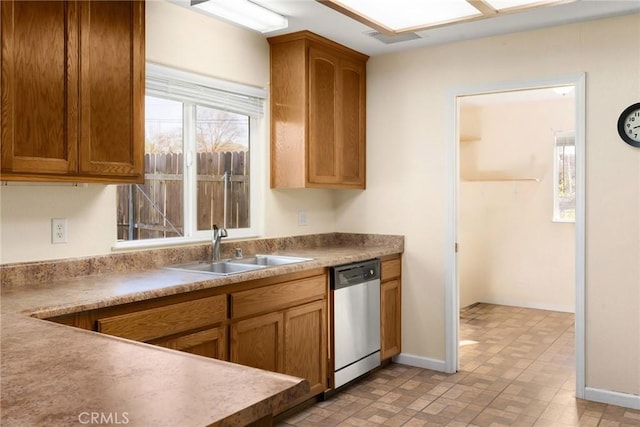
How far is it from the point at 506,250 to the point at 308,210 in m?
3.19

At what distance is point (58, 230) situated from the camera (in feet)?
8.19

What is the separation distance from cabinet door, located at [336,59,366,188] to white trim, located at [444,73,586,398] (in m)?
0.72

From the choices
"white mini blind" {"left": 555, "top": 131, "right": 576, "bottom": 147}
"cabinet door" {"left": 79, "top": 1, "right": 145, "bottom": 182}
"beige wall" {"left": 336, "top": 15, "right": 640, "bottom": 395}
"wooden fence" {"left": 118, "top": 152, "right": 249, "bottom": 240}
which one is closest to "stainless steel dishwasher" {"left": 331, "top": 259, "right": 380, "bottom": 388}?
"beige wall" {"left": 336, "top": 15, "right": 640, "bottom": 395}

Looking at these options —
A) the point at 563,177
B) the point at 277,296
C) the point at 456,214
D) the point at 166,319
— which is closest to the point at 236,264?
the point at 277,296

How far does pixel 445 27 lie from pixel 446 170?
3.29 feet

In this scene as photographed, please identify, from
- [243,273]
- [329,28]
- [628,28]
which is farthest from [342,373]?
[628,28]

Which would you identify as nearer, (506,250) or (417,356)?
(417,356)

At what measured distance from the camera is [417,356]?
4043 mm

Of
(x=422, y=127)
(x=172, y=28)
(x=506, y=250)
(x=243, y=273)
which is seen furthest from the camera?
(x=506, y=250)

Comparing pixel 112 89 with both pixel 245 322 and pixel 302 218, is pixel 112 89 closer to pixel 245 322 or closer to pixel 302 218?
pixel 245 322

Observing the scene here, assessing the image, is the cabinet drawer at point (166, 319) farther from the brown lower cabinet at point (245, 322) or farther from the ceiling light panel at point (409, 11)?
the ceiling light panel at point (409, 11)

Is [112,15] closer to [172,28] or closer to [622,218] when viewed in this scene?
[172,28]

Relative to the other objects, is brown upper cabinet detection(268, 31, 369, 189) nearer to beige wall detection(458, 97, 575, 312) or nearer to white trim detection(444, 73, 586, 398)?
white trim detection(444, 73, 586, 398)

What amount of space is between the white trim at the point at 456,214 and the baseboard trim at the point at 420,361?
0.22 ft
